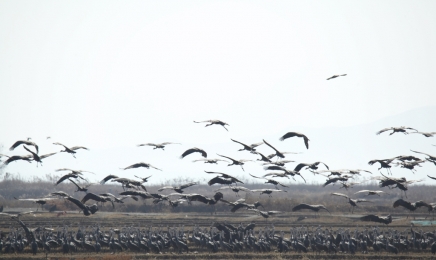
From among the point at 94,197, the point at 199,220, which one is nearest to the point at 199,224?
the point at 199,220

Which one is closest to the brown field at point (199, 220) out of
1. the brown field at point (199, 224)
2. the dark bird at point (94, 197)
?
the brown field at point (199, 224)

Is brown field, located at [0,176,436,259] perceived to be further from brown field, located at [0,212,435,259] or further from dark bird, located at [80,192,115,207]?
dark bird, located at [80,192,115,207]

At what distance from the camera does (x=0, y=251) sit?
97.9ft

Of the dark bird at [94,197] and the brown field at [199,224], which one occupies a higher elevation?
the dark bird at [94,197]

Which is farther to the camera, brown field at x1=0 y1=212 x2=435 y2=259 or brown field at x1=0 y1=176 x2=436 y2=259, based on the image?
brown field at x1=0 y1=176 x2=436 y2=259

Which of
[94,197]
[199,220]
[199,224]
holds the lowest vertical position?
[199,224]

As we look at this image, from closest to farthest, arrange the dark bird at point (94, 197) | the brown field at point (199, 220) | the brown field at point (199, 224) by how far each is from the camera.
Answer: the dark bird at point (94, 197) → the brown field at point (199, 224) → the brown field at point (199, 220)

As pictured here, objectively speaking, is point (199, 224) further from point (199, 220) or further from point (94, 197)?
point (94, 197)

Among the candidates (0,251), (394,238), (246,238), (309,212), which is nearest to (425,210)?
(309,212)

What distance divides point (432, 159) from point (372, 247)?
8349 mm

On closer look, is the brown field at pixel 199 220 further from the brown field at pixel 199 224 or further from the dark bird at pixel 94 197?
the dark bird at pixel 94 197

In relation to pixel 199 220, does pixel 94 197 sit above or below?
above

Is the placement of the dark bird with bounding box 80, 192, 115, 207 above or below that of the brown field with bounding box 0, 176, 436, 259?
above

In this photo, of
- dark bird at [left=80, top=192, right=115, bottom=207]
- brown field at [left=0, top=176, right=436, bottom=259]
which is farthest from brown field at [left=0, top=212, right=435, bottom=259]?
dark bird at [left=80, top=192, right=115, bottom=207]
